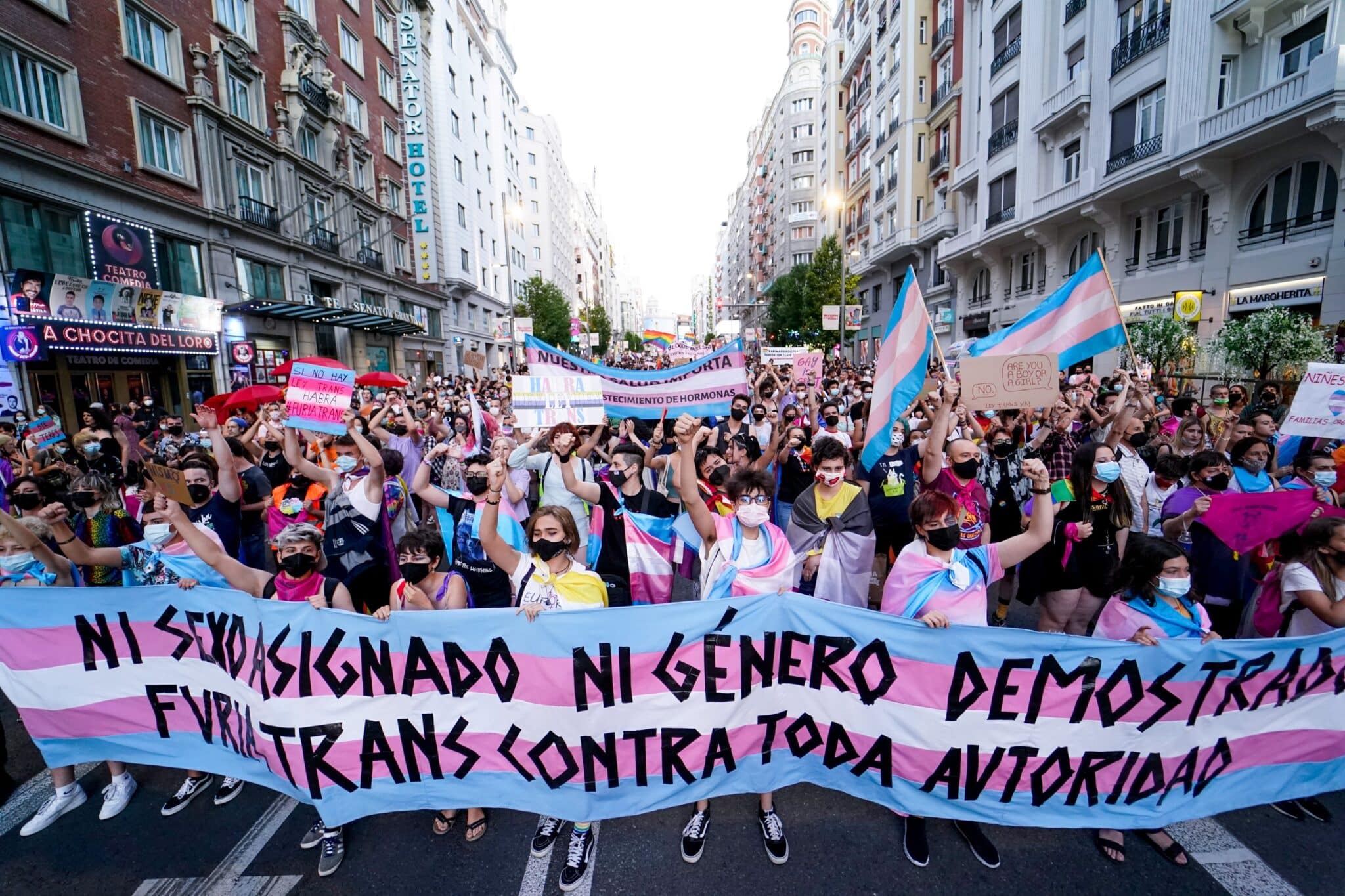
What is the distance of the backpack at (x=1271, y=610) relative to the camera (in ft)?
11.2

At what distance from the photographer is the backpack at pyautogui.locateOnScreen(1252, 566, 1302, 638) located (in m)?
3.42

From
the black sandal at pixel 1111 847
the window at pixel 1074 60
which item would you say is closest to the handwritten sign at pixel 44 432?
the black sandal at pixel 1111 847

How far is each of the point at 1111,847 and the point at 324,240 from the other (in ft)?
101

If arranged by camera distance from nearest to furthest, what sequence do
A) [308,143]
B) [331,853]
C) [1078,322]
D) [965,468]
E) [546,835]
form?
[331,853]
[546,835]
[965,468]
[1078,322]
[308,143]

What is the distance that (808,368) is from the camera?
13.7 m

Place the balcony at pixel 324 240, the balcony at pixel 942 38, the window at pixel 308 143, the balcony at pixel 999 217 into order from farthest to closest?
the balcony at pixel 942 38 → the balcony at pixel 999 217 → the balcony at pixel 324 240 → the window at pixel 308 143

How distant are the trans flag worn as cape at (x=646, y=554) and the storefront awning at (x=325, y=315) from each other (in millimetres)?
20312

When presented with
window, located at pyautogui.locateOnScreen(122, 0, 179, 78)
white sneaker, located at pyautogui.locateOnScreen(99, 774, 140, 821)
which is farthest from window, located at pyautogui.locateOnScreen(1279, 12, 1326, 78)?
window, located at pyautogui.locateOnScreen(122, 0, 179, 78)

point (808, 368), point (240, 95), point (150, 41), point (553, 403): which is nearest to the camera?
point (553, 403)

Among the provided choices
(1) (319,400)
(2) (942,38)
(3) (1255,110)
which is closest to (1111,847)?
(1) (319,400)

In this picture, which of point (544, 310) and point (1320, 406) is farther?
point (544, 310)

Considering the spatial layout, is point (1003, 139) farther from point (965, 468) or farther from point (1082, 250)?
point (965, 468)

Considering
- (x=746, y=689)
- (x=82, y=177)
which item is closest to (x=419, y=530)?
(x=746, y=689)

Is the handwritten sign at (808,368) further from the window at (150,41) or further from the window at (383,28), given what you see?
the window at (383,28)
